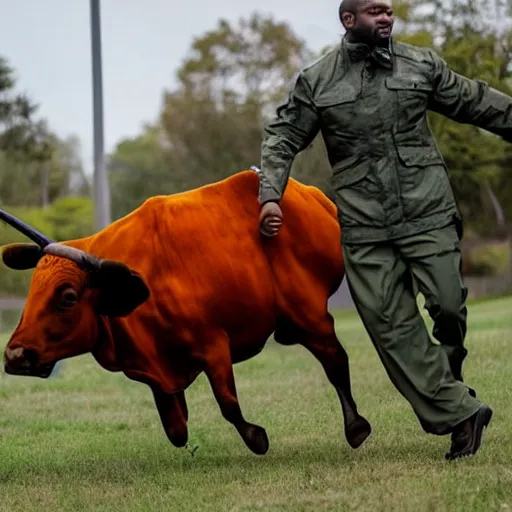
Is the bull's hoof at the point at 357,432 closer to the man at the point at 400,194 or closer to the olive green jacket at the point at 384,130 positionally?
the man at the point at 400,194

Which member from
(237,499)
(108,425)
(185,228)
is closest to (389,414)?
(108,425)

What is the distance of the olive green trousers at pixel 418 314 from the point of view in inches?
253

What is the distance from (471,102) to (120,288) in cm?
195

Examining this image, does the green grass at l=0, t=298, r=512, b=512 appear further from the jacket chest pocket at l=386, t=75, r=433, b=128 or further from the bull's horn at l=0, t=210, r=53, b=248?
the jacket chest pocket at l=386, t=75, r=433, b=128

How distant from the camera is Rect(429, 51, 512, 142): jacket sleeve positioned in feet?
21.4

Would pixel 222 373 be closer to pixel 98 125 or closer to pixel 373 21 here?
pixel 373 21

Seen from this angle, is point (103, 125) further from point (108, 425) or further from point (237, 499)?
point (237, 499)

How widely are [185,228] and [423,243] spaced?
1279 mm

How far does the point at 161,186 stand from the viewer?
3419cm

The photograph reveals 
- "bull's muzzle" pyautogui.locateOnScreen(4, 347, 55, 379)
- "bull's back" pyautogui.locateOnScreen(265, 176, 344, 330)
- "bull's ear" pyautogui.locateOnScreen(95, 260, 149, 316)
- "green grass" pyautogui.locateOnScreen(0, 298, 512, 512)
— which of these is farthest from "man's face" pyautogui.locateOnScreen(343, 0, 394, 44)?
"bull's muzzle" pyautogui.locateOnScreen(4, 347, 55, 379)

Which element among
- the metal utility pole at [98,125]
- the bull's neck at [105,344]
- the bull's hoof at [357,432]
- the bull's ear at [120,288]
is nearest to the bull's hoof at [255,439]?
the bull's hoof at [357,432]

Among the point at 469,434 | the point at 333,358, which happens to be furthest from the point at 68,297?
the point at 469,434

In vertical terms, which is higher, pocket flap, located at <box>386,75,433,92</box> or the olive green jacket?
pocket flap, located at <box>386,75,433,92</box>

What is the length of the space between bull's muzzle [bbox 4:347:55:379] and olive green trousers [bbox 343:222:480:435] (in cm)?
160
